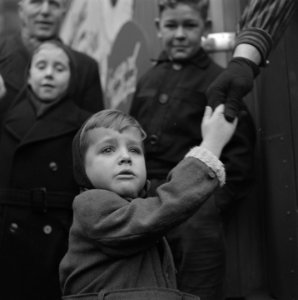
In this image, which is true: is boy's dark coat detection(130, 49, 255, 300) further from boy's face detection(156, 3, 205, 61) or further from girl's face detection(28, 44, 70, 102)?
girl's face detection(28, 44, 70, 102)

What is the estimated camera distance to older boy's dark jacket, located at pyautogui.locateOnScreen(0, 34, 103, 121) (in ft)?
9.93

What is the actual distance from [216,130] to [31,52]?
4.77ft

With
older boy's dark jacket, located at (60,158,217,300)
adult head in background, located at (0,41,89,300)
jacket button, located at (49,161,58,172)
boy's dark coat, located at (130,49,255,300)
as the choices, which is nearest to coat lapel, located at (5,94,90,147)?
adult head in background, located at (0,41,89,300)

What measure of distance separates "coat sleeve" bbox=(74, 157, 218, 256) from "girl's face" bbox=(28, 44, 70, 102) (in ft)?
3.27

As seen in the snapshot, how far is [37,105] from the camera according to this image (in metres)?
2.84

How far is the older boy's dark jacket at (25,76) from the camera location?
3025 mm

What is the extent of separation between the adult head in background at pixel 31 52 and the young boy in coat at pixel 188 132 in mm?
227

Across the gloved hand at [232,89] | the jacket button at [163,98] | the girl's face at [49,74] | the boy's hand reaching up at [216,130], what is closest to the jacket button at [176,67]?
the jacket button at [163,98]

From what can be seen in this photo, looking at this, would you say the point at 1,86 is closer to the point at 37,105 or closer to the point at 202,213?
the point at 37,105

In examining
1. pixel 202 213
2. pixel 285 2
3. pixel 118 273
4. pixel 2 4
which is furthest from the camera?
pixel 2 4

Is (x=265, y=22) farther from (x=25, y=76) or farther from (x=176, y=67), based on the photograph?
(x=25, y=76)

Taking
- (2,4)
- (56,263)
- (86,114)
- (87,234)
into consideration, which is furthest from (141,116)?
(2,4)

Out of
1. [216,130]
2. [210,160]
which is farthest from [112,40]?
[210,160]

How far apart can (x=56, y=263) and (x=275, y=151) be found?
101 centimetres
